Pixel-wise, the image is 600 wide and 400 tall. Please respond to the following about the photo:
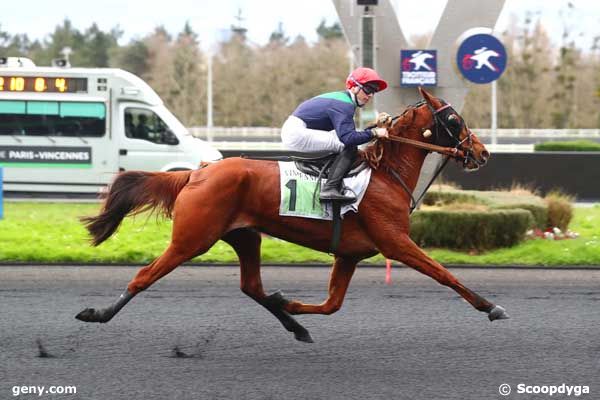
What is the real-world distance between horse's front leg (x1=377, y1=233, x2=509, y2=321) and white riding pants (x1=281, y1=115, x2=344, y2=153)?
31.6 inches

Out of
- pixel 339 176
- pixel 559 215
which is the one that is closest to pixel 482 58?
pixel 559 215

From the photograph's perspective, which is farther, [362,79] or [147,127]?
[147,127]

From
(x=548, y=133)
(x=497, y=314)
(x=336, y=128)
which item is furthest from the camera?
(x=548, y=133)

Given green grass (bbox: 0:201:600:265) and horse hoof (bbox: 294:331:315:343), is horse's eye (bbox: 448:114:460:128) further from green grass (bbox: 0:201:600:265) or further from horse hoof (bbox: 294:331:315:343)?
green grass (bbox: 0:201:600:265)

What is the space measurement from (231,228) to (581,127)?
1980 inches

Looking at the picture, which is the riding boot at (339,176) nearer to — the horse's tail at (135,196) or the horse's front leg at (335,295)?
the horse's front leg at (335,295)

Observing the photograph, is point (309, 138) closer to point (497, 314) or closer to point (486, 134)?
point (497, 314)

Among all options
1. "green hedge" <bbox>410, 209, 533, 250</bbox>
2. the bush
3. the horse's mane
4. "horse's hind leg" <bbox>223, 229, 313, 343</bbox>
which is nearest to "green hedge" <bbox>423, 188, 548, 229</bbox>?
the bush

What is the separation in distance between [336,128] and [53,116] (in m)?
13.9

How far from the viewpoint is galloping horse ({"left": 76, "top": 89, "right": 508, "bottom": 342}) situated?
710cm

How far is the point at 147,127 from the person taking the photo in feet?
66.0

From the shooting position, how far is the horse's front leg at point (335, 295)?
739cm

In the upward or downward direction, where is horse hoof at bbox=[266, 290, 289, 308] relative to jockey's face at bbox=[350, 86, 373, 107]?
downward

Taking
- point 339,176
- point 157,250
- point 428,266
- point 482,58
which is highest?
point 482,58
